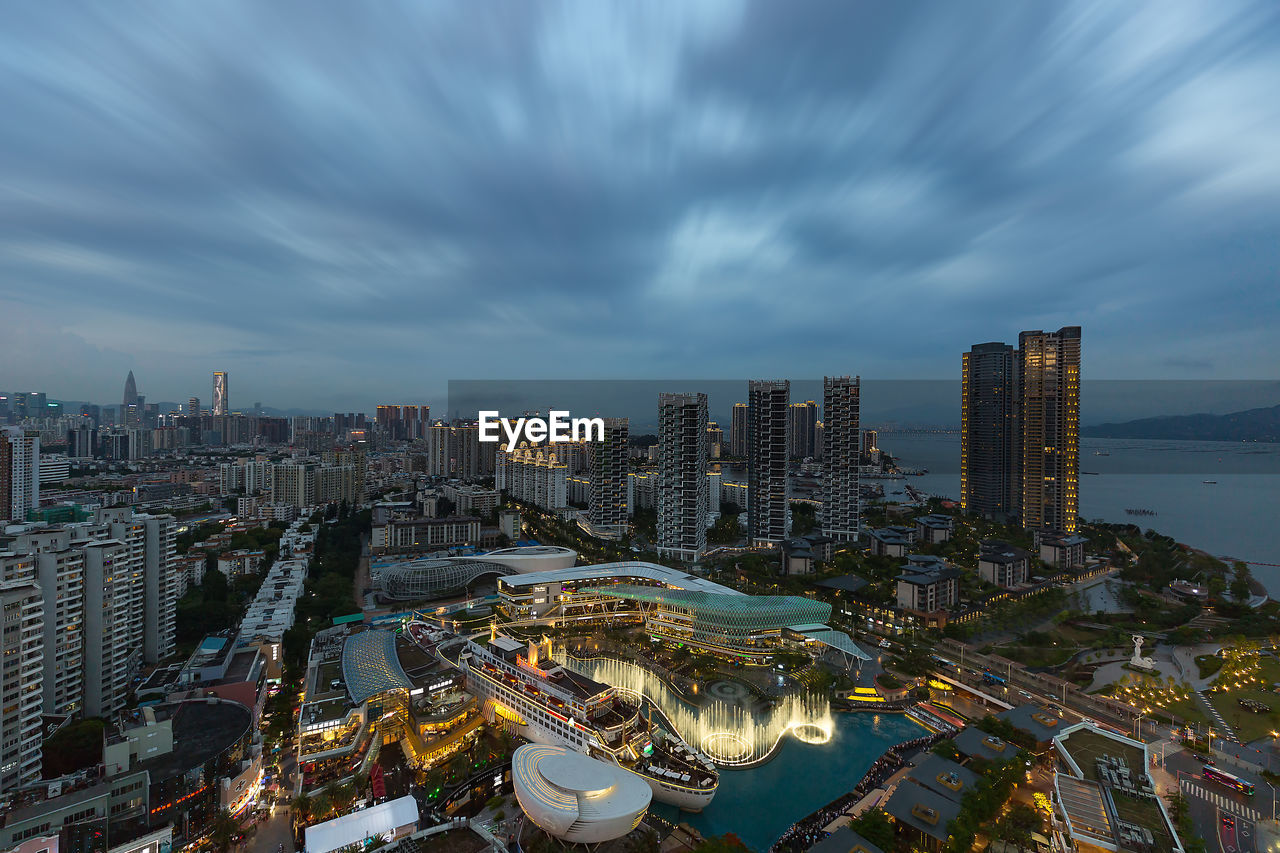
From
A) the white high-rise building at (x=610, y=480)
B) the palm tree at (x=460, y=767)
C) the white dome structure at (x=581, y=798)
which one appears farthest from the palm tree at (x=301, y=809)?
the white high-rise building at (x=610, y=480)

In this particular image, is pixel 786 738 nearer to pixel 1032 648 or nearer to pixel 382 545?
pixel 1032 648

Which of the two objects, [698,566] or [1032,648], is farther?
[698,566]

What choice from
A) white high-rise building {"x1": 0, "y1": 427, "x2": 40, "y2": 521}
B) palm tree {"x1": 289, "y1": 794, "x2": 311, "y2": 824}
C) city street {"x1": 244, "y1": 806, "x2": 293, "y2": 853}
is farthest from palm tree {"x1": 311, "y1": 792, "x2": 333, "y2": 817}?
white high-rise building {"x1": 0, "y1": 427, "x2": 40, "y2": 521}

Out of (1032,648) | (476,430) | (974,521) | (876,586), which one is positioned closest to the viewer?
(1032,648)

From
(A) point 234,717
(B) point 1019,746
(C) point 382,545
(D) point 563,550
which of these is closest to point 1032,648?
(B) point 1019,746

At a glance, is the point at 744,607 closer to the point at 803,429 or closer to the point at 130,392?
the point at 803,429

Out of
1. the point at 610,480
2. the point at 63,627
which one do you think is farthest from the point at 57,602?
the point at 610,480

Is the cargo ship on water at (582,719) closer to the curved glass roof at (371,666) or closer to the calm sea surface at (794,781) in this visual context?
the calm sea surface at (794,781)
